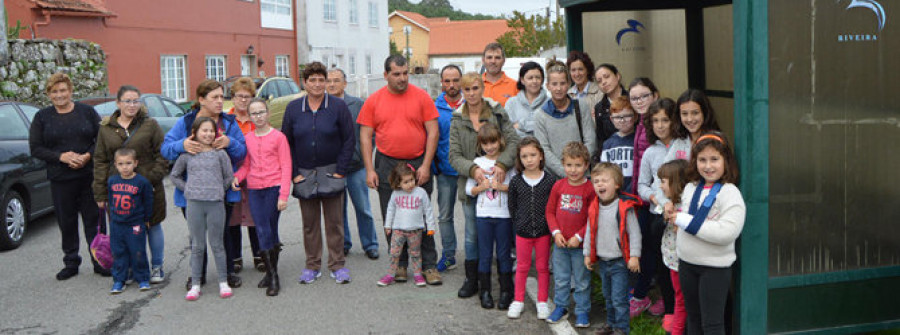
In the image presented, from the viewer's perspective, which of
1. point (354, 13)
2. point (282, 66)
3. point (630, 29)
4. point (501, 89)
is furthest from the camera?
point (354, 13)

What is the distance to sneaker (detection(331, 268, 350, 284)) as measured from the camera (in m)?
6.62

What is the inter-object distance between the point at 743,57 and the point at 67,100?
5.53 m

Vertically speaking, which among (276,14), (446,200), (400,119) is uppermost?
(276,14)

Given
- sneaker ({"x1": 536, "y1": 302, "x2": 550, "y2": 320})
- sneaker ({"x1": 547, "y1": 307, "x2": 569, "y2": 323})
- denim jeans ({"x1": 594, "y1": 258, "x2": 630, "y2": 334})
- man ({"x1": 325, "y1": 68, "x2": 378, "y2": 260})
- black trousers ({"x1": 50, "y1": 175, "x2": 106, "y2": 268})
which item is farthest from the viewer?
man ({"x1": 325, "y1": 68, "x2": 378, "y2": 260})

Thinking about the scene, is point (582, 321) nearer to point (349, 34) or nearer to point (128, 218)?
point (128, 218)

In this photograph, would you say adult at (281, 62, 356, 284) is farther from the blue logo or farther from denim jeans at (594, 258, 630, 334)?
the blue logo

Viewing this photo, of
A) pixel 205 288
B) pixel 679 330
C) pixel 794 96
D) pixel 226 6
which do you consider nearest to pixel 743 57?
pixel 794 96

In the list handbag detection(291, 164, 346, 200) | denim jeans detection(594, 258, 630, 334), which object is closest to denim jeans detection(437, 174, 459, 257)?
handbag detection(291, 164, 346, 200)

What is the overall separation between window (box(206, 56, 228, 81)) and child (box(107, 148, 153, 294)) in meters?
20.9

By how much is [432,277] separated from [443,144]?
113cm

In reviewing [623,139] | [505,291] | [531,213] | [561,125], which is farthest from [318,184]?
[623,139]

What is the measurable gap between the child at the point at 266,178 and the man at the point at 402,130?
69 cm

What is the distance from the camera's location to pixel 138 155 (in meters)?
6.56

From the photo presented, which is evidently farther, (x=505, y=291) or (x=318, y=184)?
(x=318, y=184)
